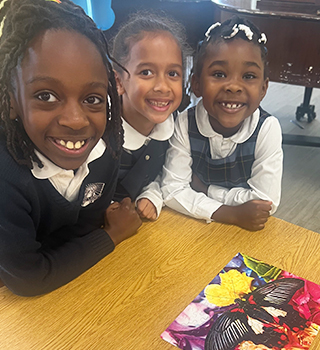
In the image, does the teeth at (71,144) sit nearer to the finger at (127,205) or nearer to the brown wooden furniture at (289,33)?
the finger at (127,205)

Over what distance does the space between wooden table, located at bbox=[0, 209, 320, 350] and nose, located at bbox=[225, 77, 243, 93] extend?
0.37 metres

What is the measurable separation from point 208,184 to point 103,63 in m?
0.63

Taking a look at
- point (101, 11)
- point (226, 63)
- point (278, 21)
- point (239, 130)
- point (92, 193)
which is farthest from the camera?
point (101, 11)

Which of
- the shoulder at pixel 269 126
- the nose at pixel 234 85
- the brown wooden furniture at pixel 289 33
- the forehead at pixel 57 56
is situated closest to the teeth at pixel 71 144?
the forehead at pixel 57 56

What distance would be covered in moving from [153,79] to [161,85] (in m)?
0.03

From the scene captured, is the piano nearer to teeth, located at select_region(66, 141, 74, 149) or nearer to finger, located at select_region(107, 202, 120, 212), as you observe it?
finger, located at select_region(107, 202, 120, 212)

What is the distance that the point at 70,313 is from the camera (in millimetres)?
775

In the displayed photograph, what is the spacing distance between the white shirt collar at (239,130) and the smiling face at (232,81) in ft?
0.12

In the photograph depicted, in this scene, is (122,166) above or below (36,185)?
below

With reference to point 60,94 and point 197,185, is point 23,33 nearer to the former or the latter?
point 60,94

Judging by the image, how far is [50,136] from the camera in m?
0.74

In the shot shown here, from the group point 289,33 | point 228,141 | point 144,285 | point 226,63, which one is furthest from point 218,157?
point 289,33

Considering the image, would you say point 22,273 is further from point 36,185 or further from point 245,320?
point 245,320

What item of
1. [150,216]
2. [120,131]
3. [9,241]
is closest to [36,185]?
Answer: [9,241]
